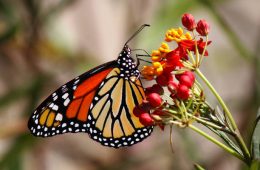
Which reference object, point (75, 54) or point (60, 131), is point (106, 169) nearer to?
point (75, 54)

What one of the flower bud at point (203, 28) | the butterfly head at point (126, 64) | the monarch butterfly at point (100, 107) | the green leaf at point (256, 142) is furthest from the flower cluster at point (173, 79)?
the butterfly head at point (126, 64)

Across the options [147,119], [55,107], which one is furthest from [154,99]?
[55,107]

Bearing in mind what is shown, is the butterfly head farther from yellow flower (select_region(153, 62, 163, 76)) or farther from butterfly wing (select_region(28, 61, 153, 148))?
yellow flower (select_region(153, 62, 163, 76))

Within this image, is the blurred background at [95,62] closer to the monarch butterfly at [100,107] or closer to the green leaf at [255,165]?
the monarch butterfly at [100,107]

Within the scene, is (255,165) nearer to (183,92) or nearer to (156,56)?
(183,92)

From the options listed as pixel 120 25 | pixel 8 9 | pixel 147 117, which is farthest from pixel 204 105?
pixel 120 25

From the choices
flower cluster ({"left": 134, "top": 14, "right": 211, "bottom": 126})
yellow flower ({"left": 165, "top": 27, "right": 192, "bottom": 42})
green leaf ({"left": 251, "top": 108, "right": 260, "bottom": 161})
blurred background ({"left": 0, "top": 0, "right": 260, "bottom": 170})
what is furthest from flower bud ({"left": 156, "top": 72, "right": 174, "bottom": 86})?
blurred background ({"left": 0, "top": 0, "right": 260, "bottom": 170})

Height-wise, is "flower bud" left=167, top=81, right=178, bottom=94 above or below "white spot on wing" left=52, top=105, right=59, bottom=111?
below
